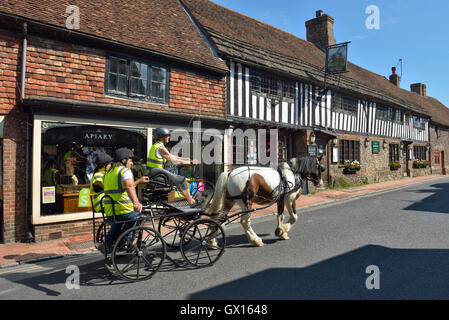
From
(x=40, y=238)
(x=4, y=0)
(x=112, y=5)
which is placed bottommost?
(x=40, y=238)

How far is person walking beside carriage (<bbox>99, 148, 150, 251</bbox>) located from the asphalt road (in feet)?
2.36

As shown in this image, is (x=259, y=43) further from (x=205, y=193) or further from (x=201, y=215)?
(x=201, y=215)

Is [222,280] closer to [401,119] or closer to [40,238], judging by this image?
[40,238]

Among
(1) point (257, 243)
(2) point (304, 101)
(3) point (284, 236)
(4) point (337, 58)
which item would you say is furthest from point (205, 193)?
(4) point (337, 58)

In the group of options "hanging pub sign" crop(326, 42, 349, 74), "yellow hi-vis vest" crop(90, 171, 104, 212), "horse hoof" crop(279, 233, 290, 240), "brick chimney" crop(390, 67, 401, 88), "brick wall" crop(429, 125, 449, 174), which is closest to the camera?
"yellow hi-vis vest" crop(90, 171, 104, 212)

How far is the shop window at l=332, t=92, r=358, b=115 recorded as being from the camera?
52.6 feet

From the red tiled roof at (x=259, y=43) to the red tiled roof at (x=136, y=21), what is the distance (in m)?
0.78

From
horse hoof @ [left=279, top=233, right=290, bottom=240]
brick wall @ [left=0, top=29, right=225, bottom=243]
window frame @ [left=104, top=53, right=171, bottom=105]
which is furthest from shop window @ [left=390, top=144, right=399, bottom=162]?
brick wall @ [left=0, top=29, right=225, bottom=243]

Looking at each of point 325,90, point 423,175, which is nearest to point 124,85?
point 325,90

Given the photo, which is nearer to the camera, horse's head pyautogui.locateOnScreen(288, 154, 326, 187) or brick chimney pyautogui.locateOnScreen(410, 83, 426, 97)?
horse's head pyautogui.locateOnScreen(288, 154, 326, 187)

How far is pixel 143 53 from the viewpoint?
27.8 feet

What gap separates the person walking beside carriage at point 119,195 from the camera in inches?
159

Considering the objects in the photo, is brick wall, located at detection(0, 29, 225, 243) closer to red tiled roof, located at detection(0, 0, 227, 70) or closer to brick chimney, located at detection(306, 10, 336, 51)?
red tiled roof, located at detection(0, 0, 227, 70)
